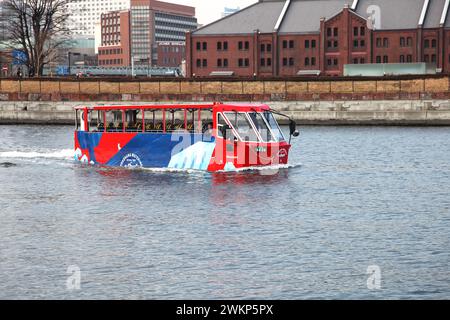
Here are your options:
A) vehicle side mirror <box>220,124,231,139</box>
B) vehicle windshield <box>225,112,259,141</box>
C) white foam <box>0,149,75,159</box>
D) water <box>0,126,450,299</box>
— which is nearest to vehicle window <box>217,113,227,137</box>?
vehicle side mirror <box>220,124,231,139</box>

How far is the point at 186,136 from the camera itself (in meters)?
36.4

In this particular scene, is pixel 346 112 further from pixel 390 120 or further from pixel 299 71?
pixel 299 71

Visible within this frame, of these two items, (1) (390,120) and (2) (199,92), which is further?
(2) (199,92)

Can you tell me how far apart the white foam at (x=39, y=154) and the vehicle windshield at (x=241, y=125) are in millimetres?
15691

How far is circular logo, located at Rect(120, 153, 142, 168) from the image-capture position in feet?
127

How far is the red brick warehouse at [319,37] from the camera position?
4459 inches

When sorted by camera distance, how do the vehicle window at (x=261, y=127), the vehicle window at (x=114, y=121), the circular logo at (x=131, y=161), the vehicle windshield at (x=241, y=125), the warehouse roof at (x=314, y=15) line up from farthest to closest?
the warehouse roof at (x=314, y=15) < the vehicle window at (x=114, y=121) < the circular logo at (x=131, y=161) < the vehicle window at (x=261, y=127) < the vehicle windshield at (x=241, y=125)

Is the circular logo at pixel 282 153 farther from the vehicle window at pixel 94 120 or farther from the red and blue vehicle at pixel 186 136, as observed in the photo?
the vehicle window at pixel 94 120

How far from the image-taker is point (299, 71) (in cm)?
11900

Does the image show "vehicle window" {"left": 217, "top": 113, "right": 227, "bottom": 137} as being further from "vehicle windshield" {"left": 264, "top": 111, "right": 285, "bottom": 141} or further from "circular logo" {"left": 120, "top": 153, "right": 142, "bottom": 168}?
"circular logo" {"left": 120, "top": 153, "right": 142, "bottom": 168}

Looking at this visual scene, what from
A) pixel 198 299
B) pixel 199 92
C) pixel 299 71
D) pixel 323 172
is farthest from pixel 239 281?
pixel 299 71

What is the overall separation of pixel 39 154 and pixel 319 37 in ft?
242

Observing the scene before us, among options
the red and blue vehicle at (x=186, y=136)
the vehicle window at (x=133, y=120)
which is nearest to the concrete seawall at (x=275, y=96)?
the red and blue vehicle at (x=186, y=136)

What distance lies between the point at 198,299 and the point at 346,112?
217 feet
